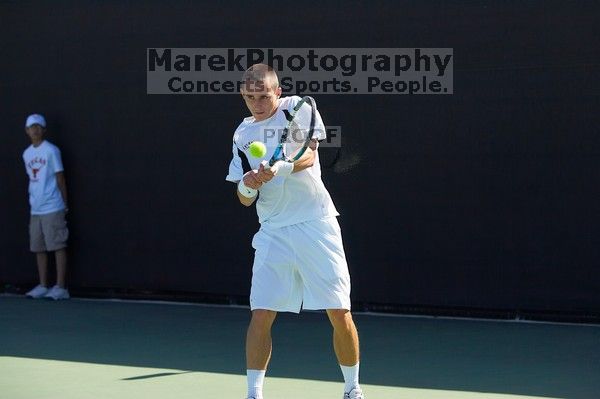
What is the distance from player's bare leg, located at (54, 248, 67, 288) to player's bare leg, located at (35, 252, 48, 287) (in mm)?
115

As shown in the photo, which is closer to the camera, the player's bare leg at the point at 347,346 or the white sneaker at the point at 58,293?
the player's bare leg at the point at 347,346

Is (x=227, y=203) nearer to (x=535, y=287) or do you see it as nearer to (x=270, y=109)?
(x=535, y=287)

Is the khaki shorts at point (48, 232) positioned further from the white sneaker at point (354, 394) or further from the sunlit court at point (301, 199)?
the white sneaker at point (354, 394)

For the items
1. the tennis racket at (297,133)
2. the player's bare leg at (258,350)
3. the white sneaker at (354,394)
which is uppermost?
the tennis racket at (297,133)

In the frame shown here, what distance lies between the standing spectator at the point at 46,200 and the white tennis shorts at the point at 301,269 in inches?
200

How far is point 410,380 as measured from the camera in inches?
252

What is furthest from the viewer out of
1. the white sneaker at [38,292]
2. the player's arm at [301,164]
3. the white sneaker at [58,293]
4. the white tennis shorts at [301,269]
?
the white sneaker at [38,292]

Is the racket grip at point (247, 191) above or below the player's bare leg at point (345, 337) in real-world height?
above

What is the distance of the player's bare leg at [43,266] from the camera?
34.4ft

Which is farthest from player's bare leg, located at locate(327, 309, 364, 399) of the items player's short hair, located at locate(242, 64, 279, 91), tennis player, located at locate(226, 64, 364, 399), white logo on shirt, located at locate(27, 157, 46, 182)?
white logo on shirt, located at locate(27, 157, 46, 182)

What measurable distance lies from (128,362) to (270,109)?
7.20 ft

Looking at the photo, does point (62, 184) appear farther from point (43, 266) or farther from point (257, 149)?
point (257, 149)

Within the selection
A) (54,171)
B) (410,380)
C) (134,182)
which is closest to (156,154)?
(134,182)

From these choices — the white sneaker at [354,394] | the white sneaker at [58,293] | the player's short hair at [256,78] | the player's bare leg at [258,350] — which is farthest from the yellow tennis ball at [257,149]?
the white sneaker at [58,293]
